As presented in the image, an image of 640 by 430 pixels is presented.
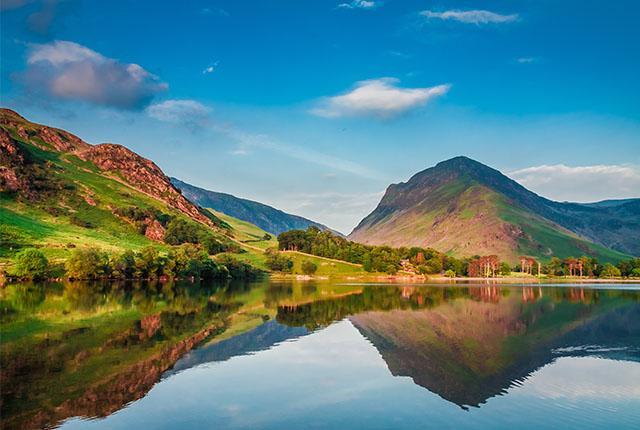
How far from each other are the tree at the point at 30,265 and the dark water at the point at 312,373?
7877cm

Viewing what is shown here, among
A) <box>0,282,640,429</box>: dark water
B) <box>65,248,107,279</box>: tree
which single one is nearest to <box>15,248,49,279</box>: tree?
<box>65,248,107,279</box>: tree

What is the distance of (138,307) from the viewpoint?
62344 millimetres

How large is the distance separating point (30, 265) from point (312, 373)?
120029 millimetres

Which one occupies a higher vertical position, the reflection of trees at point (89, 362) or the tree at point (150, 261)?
the tree at point (150, 261)

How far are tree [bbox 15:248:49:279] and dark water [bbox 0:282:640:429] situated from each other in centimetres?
7877

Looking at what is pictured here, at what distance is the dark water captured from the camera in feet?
64.8

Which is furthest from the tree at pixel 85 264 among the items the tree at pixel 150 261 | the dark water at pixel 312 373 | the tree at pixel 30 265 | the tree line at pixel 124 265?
the dark water at pixel 312 373

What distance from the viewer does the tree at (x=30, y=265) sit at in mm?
118375

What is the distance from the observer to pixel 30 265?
119 meters

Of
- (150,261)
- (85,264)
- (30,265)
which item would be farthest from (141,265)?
(30,265)

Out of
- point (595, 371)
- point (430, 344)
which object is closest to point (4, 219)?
point (430, 344)

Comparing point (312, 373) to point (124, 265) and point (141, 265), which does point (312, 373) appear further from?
point (141, 265)

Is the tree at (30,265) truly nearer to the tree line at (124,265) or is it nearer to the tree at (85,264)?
the tree line at (124,265)

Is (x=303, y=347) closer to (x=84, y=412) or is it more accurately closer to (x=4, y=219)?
(x=84, y=412)
